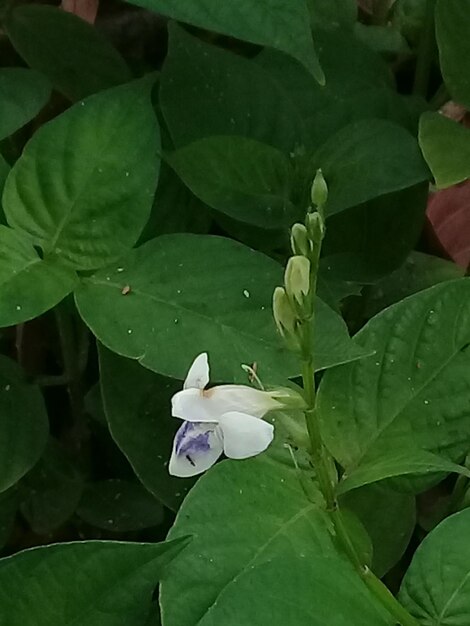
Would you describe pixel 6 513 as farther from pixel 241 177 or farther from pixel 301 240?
pixel 301 240

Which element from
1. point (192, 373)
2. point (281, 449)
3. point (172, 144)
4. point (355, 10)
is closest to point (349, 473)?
point (281, 449)

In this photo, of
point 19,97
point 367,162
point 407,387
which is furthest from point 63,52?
point 407,387

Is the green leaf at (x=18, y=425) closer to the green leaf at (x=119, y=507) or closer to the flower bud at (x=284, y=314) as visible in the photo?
the green leaf at (x=119, y=507)

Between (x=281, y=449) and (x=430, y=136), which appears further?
(x=430, y=136)

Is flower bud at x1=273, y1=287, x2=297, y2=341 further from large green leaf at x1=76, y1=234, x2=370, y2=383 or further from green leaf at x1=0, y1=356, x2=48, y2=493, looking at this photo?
green leaf at x1=0, y1=356, x2=48, y2=493

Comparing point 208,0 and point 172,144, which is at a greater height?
point 208,0

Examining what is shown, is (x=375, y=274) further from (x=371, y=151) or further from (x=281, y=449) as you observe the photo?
(x=281, y=449)

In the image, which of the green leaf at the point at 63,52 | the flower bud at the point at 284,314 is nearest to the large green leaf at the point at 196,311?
the flower bud at the point at 284,314
